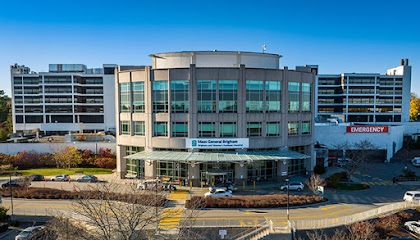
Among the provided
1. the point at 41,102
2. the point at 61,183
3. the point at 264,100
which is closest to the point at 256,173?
the point at 264,100

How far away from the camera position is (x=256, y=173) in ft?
147

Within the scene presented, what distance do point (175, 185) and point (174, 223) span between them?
1500 cm

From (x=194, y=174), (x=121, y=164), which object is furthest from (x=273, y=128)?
(x=121, y=164)

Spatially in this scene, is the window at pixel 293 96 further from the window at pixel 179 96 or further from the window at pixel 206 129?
the window at pixel 179 96

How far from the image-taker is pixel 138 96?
4603 centimetres

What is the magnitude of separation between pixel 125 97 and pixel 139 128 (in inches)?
245

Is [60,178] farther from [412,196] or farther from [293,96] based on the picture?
[412,196]

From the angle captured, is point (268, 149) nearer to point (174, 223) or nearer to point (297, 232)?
point (297, 232)

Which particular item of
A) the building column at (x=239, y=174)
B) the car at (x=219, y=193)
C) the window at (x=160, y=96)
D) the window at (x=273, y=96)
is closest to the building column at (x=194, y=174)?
the car at (x=219, y=193)

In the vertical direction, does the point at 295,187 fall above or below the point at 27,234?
above

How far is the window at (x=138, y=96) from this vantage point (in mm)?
45594

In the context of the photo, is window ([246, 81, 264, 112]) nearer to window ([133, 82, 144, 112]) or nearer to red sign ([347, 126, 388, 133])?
window ([133, 82, 144, 112])

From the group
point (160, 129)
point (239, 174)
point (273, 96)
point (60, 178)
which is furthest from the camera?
point (60, 178)

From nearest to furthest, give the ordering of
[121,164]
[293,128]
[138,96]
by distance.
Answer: [138,96] → [293,128] → [121,164]
